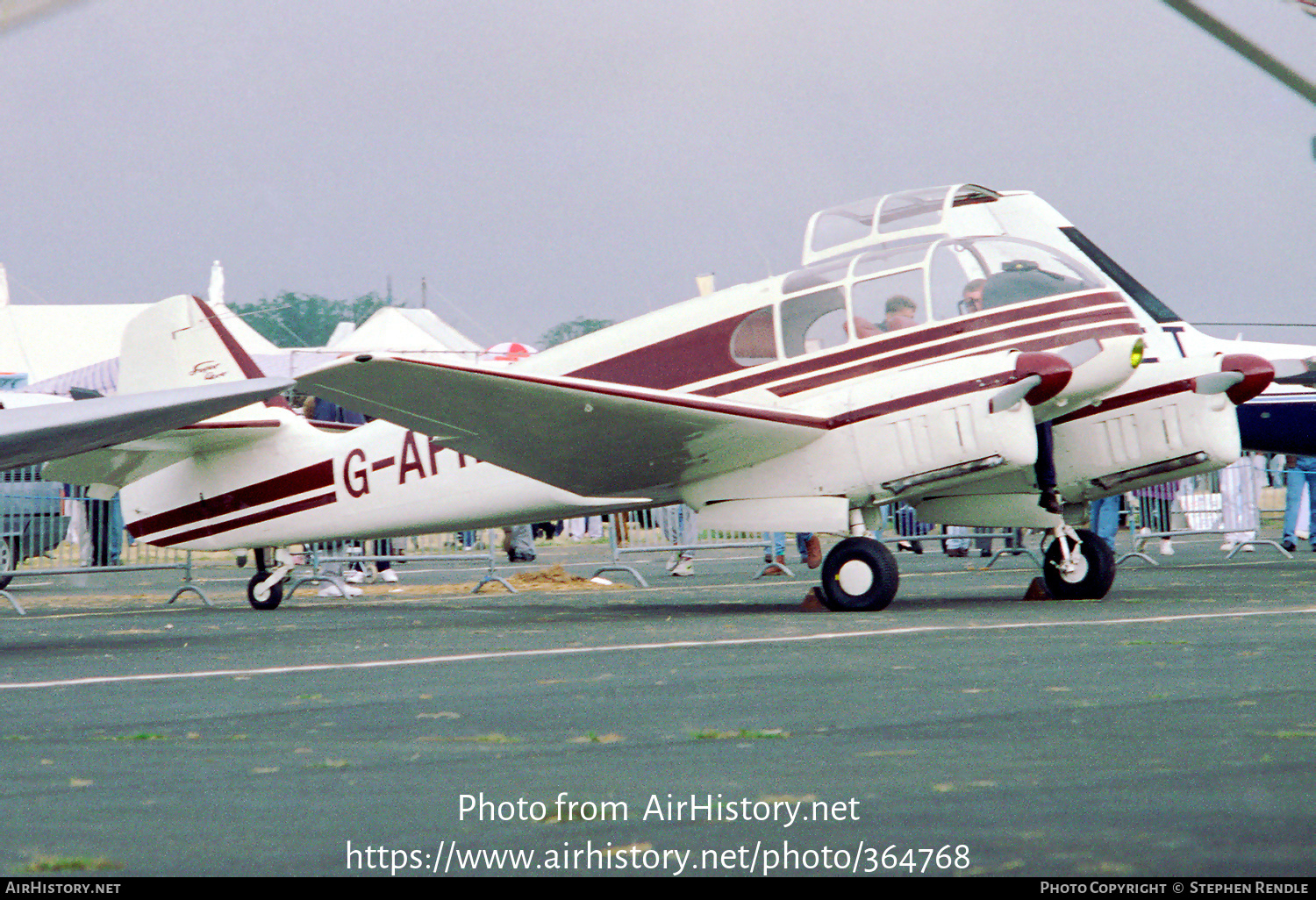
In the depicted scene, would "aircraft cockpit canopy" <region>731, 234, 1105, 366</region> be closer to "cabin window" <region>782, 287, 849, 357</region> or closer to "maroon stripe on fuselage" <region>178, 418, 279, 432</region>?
"cabin window" <region>782, 287, 849, 357</region>

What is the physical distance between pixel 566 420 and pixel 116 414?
2.99 meters

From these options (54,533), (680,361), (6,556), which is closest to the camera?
(680,361)

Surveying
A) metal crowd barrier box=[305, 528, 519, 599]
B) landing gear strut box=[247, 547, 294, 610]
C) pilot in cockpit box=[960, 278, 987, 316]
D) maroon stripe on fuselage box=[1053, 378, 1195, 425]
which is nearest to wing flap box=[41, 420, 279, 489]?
landing gear strut box=[247, 547, 294, 610]

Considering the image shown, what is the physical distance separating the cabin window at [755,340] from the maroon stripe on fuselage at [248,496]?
359 centimetres

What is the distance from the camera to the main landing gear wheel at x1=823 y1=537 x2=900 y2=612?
349 inches

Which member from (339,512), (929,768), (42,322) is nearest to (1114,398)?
(339,512)

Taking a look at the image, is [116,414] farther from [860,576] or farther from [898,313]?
[898,313]

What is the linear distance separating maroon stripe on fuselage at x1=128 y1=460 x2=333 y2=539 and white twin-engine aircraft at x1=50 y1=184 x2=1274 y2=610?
1317mm

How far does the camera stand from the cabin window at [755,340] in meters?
9.54

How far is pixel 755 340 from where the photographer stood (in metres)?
9.61

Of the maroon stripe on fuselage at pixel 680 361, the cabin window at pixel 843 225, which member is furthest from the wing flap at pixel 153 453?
the cabin window at pixel 843 225

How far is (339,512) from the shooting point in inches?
443

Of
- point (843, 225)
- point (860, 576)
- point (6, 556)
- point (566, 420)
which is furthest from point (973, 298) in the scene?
point (6, 556)
